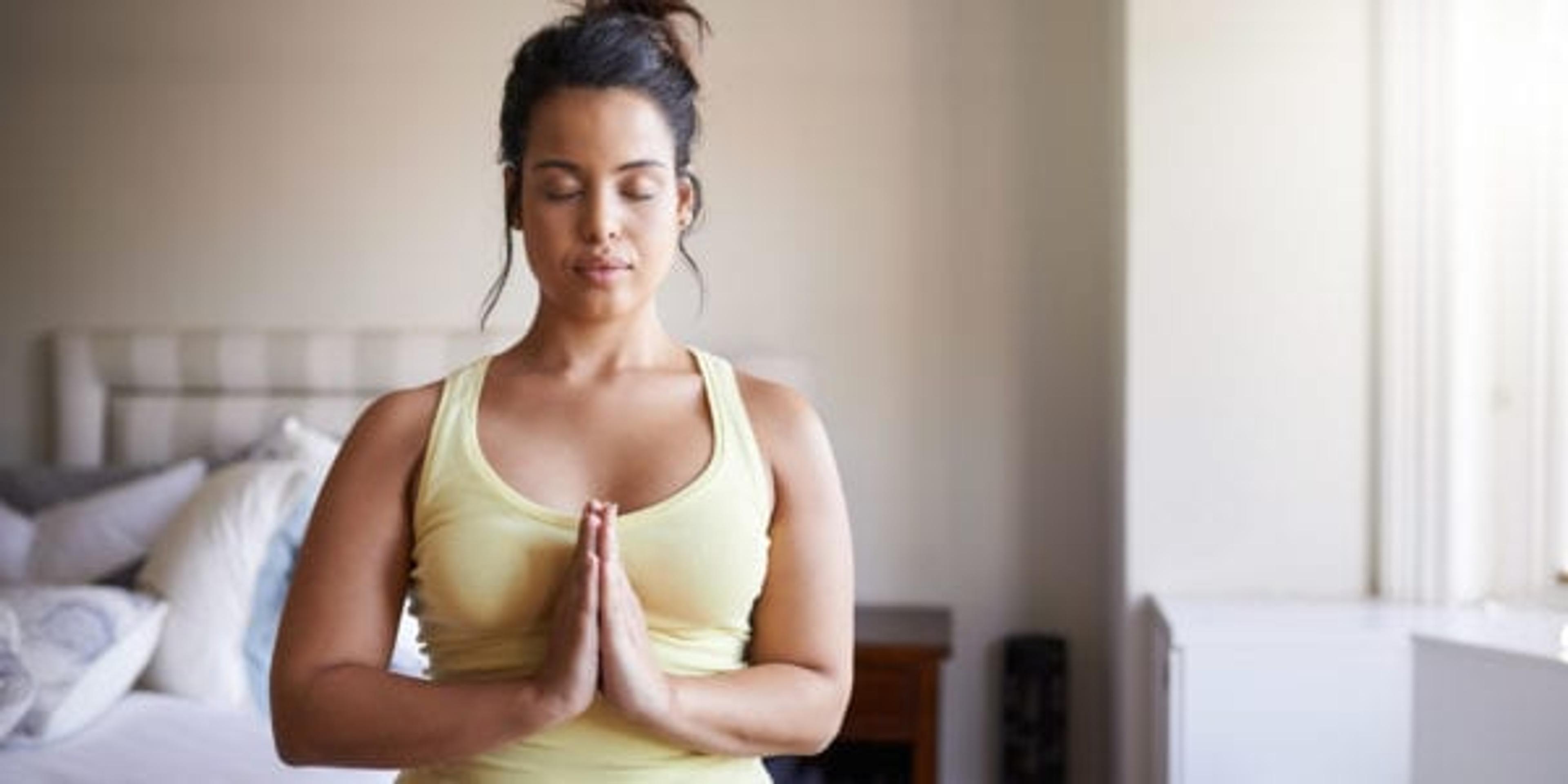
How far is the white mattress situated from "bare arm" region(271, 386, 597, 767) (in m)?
1.33

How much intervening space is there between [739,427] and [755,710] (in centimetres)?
17

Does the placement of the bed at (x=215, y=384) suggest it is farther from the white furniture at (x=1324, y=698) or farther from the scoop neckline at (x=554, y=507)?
the scoop neckline at (x=554, y=507)

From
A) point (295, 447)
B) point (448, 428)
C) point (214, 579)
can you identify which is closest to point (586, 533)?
point (448, 428)

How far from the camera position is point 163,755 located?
2.32 meters

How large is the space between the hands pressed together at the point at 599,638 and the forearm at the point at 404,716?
0.02 m

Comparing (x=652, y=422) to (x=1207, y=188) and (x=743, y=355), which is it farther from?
(x=743, y=355)

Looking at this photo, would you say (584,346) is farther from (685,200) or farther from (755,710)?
(755,710)

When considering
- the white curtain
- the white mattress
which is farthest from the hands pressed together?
the white curtain

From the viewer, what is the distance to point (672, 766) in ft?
2.95

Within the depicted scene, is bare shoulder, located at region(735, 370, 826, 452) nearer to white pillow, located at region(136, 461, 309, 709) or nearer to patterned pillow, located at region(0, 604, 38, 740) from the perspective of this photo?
patterned pillow, located at region(0, 604, 38, 740)

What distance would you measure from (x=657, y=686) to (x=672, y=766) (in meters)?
0.07

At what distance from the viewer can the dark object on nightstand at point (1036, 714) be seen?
10.6 feet

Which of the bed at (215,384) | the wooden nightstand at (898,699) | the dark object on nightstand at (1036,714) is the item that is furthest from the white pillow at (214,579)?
the dark object on nightstand at (1036,714)

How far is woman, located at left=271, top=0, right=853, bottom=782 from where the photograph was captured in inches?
33.7
